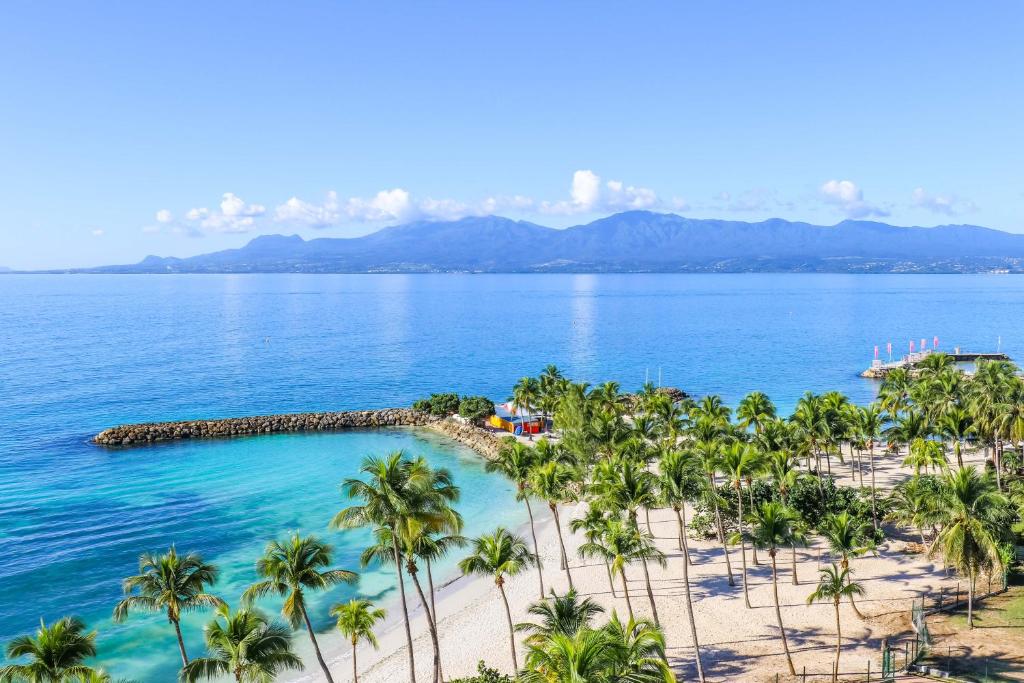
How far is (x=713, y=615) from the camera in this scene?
3597cm

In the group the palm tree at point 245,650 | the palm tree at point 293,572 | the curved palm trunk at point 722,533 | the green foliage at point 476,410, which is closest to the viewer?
the palm tree at point 245,650

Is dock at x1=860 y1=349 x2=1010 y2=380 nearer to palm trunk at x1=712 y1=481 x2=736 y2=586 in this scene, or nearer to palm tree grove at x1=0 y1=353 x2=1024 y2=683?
palm tree grove at x1=0 y1=353 x2=1024 y2=683

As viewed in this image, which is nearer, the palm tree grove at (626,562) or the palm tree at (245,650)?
the palm tree at (245,650)

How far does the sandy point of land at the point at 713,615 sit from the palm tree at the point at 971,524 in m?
4.56

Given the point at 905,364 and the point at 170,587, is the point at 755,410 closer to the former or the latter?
the point at 170,587

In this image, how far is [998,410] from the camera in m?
50.4

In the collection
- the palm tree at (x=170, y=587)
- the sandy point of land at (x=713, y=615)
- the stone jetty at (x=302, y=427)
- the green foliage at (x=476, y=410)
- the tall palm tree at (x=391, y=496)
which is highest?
the tall palm tree at (x=391, y=496)

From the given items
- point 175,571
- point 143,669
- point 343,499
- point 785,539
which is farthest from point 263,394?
point 785,539

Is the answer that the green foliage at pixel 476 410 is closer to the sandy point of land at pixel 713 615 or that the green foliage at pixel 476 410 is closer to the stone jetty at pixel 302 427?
the stone jetty at pixel 302 427

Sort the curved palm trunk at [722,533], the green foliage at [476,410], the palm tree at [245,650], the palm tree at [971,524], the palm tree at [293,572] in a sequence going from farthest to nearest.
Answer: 1. the green foliage at [476,410]
2. the curved palm trunk at [722,533]
3. the palm tree at [971,524]
4. the palm tree at [293,572]
5. the palm tree at [245,650]

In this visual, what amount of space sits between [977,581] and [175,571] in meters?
40.2

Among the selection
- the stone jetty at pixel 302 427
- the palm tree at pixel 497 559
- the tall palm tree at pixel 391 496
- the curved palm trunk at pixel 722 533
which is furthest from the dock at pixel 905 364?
the tall palm tree at pixel 391 496

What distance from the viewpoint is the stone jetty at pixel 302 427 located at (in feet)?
255

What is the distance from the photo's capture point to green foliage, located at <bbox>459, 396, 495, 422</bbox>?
82438mm
